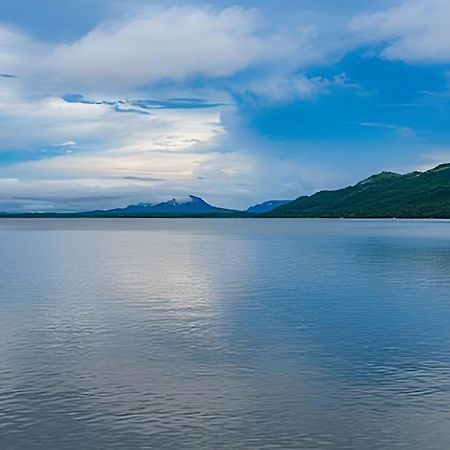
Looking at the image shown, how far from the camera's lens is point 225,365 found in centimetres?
3456

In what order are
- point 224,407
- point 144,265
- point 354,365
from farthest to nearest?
point 144,265 → point 354,365 → point 224,407

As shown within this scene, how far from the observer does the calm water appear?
24.6 metres

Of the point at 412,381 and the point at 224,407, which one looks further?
the point at 412,381

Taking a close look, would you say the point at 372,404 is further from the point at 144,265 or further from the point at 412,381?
the point at 144,265

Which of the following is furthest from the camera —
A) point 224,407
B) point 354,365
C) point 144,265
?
point 144,265

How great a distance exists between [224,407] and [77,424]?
19.4 ft

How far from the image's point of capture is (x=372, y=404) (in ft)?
91.1

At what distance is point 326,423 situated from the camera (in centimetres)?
2562

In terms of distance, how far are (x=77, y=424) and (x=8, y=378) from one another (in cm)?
794

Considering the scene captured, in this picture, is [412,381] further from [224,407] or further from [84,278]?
[84,278]

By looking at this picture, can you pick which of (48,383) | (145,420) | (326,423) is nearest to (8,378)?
(48,383)

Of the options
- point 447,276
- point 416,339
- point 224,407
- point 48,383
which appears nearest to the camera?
point 224,407

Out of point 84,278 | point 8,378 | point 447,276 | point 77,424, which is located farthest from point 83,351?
point 447,276

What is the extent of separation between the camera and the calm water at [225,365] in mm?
24641
